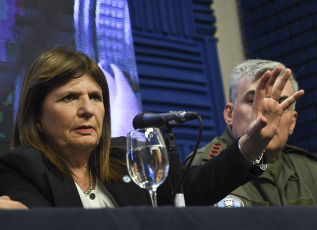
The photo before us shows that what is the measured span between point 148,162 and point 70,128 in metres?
0.58

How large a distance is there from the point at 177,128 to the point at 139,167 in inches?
117

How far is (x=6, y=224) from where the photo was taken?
0.75 meters

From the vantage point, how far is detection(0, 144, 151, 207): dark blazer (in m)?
1.48

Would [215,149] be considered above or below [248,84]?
below

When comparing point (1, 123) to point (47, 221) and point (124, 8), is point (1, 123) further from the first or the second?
point (47, 221)

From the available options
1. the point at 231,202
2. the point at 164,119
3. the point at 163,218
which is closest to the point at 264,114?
the point at 164,119

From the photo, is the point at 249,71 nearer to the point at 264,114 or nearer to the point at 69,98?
the point at 264,114

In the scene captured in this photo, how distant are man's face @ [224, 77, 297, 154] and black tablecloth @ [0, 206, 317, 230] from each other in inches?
48.3

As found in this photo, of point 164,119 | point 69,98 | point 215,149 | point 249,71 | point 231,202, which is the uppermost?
point 249,71

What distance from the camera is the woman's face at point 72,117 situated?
5.44 feet

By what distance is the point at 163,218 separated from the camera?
33.7 inches

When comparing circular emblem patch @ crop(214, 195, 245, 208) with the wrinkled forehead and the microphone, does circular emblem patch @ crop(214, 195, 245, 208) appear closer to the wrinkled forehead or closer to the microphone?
the wrinkled forehead

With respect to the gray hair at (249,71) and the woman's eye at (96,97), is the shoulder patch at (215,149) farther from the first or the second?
the woman's eye at (96,97)

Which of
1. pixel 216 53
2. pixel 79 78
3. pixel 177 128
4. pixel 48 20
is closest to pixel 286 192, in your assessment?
pixel 79 78
